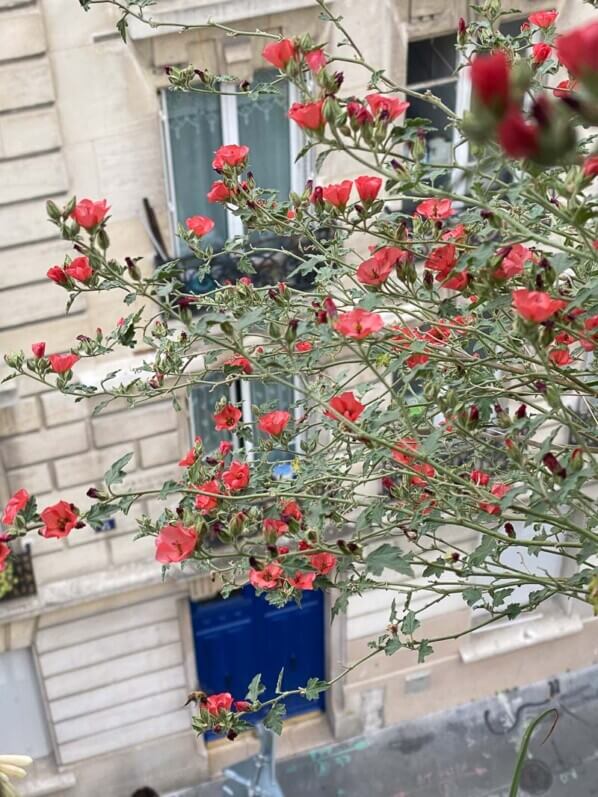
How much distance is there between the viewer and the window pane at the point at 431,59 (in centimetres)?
907

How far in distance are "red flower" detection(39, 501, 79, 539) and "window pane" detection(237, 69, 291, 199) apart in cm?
476

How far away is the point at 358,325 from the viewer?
13.1 ft

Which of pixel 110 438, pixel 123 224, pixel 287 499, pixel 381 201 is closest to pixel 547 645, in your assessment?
pixel 110 438

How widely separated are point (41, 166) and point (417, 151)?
4.96 metres

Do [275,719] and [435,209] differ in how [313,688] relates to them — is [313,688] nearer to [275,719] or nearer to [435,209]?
[275,719]

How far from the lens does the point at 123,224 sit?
350 inches

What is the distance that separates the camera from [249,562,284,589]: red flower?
15.3ft

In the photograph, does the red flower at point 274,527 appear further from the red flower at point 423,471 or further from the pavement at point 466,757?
the pavement at point 466,757

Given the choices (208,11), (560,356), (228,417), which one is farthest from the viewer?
(208,11)

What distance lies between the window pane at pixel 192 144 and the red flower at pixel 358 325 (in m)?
5.17

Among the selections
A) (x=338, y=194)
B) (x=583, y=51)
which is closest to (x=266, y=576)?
(x=338, y=194)

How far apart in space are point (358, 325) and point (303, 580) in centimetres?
159

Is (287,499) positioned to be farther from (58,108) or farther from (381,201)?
(58,108)

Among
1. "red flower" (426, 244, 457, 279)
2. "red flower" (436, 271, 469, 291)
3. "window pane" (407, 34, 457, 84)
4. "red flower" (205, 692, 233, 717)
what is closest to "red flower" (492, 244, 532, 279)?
"red flower" (436, 271, 469, 291)
